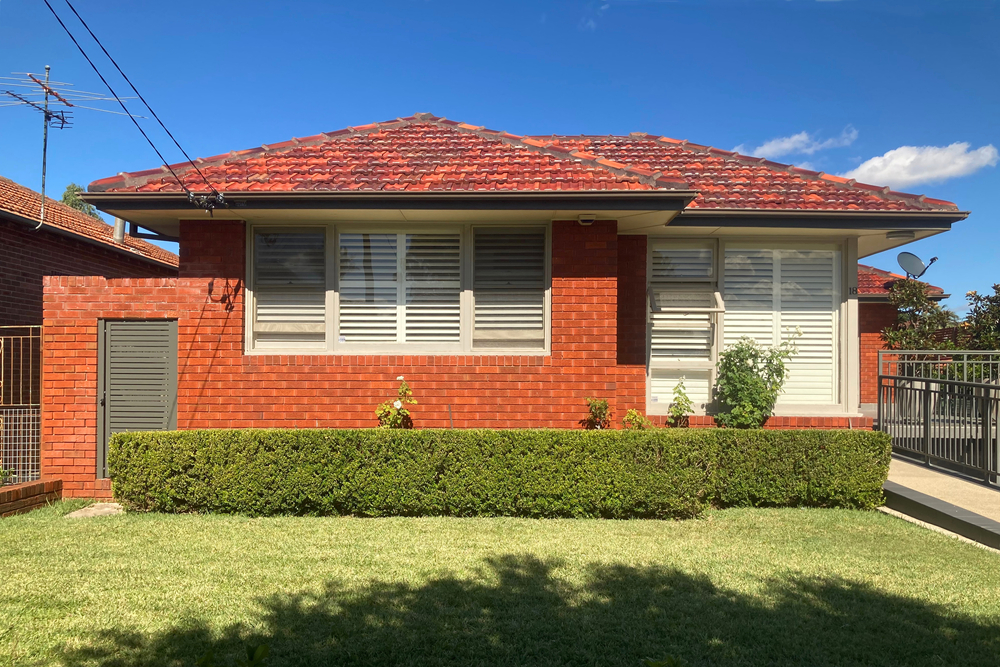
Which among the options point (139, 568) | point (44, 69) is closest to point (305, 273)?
point (139, 568)

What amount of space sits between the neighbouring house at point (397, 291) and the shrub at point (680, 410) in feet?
1.04

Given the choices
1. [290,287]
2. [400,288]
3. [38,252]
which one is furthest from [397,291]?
[38,252]


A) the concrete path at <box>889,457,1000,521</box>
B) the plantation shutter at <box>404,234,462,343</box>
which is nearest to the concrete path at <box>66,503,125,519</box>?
the plantation shutter at <box>404,234,462,343</box>

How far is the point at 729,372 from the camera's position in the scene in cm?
820

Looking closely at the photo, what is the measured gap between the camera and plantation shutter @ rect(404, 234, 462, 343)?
7785 millimetres

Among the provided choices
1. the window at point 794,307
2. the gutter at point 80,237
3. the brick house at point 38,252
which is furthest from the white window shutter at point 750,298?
the gutter at point 80,237

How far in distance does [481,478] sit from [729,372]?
3.82 metres

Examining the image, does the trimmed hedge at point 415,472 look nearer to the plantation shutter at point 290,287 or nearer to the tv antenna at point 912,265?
the plantation shutter at point 290,287

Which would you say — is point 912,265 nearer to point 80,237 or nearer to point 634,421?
point 634,421

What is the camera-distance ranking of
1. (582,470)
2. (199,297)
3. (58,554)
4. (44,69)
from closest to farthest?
(58,554) → (582,470) → (199,297) → (44,69)

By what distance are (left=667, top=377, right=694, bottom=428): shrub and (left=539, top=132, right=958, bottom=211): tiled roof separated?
8.15ft

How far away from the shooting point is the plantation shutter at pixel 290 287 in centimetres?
773

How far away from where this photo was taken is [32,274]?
12195mm

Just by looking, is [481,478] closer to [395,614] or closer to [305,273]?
[395,614]
